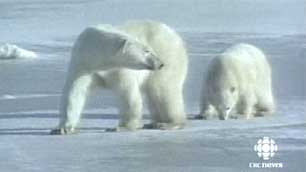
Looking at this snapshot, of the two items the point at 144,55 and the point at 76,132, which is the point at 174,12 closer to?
the point at 144,55

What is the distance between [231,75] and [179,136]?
0.42 meters

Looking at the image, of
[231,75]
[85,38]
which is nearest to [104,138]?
[85,38]

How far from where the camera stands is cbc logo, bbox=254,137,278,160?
295 cm

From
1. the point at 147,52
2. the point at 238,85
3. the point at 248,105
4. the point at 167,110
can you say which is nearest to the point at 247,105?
the point at 248,105

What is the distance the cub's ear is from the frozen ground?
79 mm

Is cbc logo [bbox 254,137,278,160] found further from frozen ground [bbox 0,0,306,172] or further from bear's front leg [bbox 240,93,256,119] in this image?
bear's front leg [bbox 240,93,256,119]

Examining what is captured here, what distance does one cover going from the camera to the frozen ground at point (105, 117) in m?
2.94

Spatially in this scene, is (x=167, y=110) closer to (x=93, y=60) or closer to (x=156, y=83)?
(x=156, y=83)

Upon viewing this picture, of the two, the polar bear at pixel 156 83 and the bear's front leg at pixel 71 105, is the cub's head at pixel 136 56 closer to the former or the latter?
the polar bear at pixel 156 83

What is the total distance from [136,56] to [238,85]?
418 millimetres

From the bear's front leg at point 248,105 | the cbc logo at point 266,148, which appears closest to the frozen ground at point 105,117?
the cbc logo at point 266,148

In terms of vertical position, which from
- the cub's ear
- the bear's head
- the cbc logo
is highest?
the cub's ear

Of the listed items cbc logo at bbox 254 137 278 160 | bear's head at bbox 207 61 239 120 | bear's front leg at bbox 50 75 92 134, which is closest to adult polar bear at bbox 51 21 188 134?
bear's front leg at bbox 50 75 92 134

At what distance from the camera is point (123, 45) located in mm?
3111
